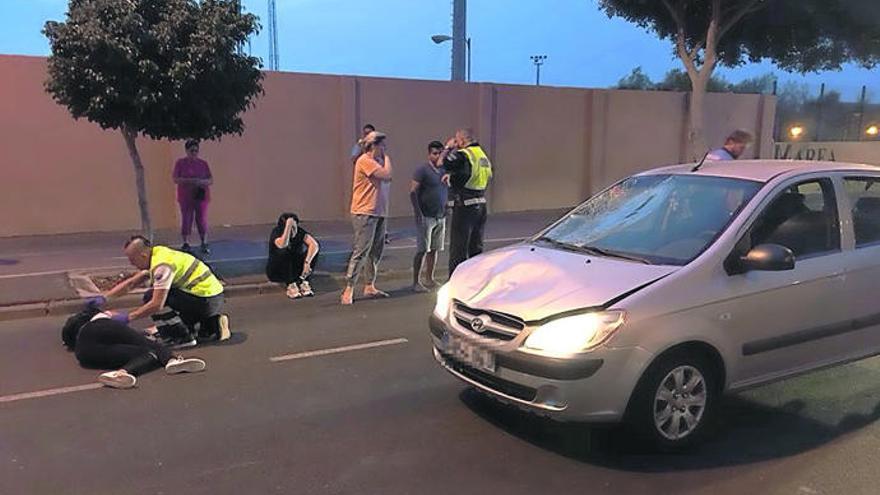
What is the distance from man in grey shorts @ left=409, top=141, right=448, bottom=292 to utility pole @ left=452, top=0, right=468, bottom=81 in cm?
899

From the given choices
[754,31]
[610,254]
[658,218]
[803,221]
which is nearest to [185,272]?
[610,254]

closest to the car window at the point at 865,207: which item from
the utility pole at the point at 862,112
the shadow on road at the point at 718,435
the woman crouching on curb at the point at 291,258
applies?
the shadow on road at the point at 718,435

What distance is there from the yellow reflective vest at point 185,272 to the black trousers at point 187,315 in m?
0.05

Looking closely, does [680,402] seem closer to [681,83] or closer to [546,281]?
[546,281]

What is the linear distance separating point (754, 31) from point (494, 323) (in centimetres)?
1566

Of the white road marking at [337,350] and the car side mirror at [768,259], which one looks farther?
the white road marking at [337,350]

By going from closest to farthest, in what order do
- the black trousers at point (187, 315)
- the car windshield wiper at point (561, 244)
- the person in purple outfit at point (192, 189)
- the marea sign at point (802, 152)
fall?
1. the car windshield wiper at point (561, 244)
2. the black trousers at point (187, 315)
3. the person in purple outfit at point (192, 189)
4. the marea sign at point (802, 152)

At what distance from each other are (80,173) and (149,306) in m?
7.73

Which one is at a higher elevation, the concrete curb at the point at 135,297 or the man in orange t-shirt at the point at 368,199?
the man in orange t-shirt at the point at 368,199

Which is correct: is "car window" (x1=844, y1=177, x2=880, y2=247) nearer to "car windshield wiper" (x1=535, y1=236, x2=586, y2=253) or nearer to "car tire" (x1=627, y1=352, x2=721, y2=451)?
"car tire" (x1=627, y1=352, x2=721, y2=451)

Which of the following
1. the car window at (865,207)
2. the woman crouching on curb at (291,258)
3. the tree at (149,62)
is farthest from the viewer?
the woman crouching on curb at (291,258)

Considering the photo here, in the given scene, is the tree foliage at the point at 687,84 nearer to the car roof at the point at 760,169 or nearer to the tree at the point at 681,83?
the tree at the point at 681,83

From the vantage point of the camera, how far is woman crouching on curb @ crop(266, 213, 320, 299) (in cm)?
879

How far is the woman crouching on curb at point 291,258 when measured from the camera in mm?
8789
